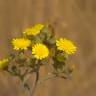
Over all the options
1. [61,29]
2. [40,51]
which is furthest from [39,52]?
[61,29]

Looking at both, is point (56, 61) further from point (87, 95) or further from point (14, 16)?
point (87, 95)

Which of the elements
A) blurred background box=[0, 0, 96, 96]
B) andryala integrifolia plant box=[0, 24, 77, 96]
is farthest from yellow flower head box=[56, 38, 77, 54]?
blurred background box=[0, 0, 96, 96]

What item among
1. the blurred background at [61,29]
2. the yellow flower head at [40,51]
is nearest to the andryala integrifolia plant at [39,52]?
the yellow flower head at [40,51]

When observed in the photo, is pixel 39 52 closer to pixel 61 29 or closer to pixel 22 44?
pixel 22 44

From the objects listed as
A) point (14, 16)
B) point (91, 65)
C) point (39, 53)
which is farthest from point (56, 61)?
point (91, 65)

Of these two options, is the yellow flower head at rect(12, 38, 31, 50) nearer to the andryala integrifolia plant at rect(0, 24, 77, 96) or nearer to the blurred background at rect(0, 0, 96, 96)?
the andryala integrifolia plant at rect(0, 24, 77, 96)

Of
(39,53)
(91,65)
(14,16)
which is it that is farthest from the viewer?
(91,65)

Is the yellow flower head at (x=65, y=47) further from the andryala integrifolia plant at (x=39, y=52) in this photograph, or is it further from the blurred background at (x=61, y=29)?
the blurred background at (x=61, y=29)
